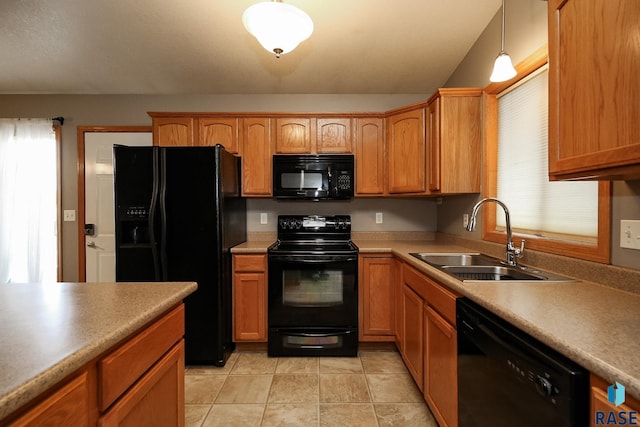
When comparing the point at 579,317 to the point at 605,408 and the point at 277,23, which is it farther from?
the point at 277,23

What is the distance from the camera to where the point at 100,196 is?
3.12 meters

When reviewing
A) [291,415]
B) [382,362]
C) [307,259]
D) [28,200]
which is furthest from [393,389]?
[28,200]

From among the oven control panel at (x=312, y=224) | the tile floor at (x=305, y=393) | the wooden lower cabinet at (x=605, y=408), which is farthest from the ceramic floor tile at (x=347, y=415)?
the oven control panel at (x=312, y=224)

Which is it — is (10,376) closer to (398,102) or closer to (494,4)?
(494,4)

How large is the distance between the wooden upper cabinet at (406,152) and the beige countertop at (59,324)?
2.00 metres

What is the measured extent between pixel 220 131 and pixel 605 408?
2.93 meters

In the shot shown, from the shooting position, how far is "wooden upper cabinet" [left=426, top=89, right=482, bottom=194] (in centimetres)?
216

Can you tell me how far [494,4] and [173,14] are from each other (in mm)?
2114

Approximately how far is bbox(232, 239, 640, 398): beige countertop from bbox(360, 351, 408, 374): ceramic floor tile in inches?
47.2

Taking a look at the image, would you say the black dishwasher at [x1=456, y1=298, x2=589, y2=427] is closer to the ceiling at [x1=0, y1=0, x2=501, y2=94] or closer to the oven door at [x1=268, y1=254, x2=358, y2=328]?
the oven door at [x1=268, y1=254, x2=358, y2=328]

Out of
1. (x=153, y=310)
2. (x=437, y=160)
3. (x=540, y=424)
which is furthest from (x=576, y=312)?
(x=437, y=160)

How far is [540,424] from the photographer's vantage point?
76 centimetres

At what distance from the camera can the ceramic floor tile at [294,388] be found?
1.87m

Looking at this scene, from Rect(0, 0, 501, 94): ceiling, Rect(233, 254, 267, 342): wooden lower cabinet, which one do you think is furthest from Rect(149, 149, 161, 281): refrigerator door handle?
Rect(0, 0, 501, 94): ceiling
